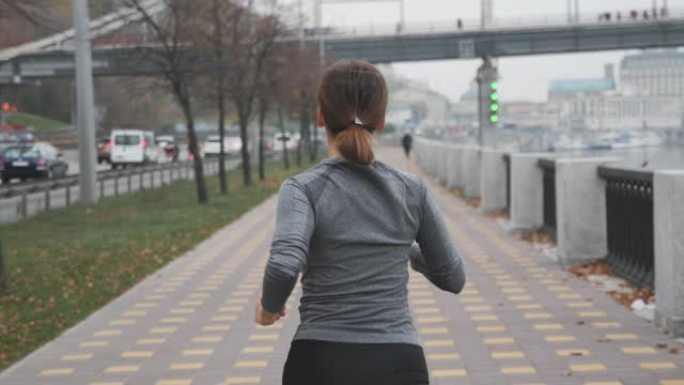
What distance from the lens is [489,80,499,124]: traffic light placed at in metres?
29.0

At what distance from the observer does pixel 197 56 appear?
1015 inches

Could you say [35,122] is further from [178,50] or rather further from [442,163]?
[178,50]

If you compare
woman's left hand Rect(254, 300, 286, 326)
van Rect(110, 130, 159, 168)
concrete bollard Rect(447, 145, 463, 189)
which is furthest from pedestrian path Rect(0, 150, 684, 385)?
van Rect(110, 130, 159, 168)

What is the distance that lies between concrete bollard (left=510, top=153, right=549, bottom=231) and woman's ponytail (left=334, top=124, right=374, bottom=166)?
41.5ft

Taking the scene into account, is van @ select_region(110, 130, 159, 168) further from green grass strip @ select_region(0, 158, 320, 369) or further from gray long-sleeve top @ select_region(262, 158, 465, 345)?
gray long-sleeve top @ select_region(262, 158, 465, 345)

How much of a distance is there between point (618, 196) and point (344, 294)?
27.8 feet

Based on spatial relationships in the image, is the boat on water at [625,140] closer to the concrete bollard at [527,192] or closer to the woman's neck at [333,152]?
the concrete bollard at [527,192]

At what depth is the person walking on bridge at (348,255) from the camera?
9.13 ft

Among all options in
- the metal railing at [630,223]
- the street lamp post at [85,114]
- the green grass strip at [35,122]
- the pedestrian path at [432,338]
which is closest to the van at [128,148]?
the green grass strip at [35,122]

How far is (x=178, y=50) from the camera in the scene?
2491 cm

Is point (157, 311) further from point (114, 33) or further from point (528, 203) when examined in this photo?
point (114, 33)

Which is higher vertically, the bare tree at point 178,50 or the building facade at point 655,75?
the bare tree at point 178,50

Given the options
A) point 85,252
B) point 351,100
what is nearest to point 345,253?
point 351,100

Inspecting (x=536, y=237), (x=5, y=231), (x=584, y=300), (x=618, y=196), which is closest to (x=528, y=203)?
(x=536, y=237)
